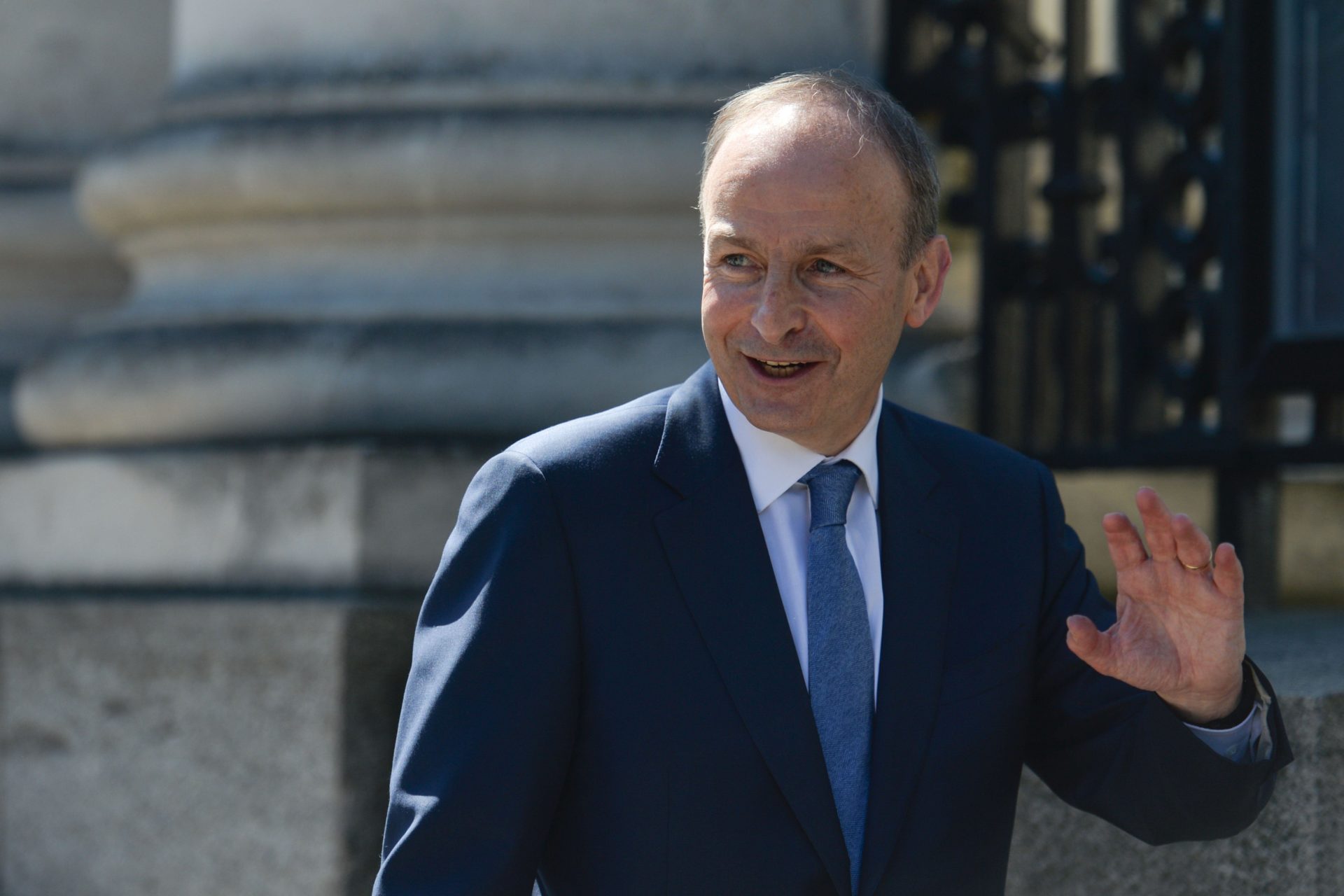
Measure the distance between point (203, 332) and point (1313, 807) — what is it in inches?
127

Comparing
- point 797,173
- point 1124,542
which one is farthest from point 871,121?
point 1124,542

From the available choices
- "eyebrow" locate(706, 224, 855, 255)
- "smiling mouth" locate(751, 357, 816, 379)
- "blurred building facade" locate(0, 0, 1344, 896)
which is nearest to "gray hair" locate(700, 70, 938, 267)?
"eyebrow" locate(706, 224, 855, 255)

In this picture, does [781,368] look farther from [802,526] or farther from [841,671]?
[841,671]

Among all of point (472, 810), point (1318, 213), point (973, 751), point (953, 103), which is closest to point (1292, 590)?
point (1318, 213)

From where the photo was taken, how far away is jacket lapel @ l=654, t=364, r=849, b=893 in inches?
92.1

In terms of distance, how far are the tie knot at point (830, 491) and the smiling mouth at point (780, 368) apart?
0.15m

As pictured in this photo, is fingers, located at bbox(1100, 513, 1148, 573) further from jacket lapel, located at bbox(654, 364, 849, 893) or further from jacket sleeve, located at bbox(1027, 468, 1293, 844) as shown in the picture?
jacket lapel, located at bbox(654, 364, 849, 893)

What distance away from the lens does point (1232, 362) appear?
4.24 meters

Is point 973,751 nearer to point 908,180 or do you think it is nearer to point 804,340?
point 804,340

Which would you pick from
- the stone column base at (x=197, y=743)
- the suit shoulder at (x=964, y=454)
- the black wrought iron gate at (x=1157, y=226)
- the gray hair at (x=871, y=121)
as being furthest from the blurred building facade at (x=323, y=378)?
the gray hair at (x=871, y=121)

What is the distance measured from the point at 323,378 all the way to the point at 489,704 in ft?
8.50

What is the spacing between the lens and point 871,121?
241 centimetres

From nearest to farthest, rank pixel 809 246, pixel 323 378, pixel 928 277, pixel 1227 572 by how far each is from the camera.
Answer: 1. pixel 1227 572
2. pixel 809 246
3. pixel 928 277
4. pixel 323 378

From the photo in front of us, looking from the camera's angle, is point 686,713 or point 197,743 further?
point 197,743
